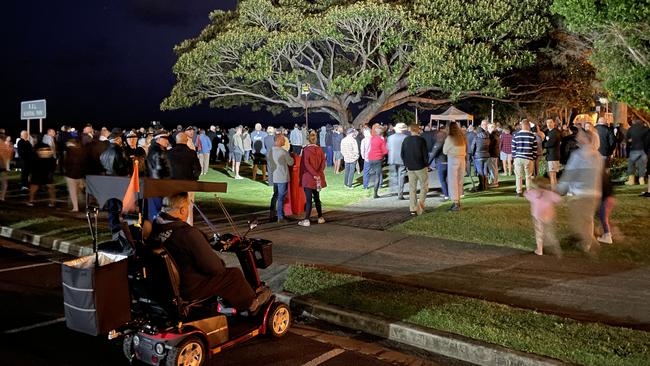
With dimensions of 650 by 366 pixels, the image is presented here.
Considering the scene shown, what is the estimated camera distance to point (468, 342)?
221 inches

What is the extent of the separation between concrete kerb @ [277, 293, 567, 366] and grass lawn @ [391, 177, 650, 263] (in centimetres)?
411

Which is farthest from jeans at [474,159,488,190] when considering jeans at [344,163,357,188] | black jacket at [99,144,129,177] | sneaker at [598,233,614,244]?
black jacket at [99,144,129,177]

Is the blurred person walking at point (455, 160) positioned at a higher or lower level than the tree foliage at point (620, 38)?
lower

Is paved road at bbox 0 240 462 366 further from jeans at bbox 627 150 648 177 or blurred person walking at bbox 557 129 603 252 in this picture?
jeans at bbox 627 150 648 177

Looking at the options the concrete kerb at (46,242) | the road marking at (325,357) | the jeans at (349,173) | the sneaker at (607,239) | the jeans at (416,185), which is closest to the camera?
the road marking at (325,357)

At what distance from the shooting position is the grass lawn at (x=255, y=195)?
14.9m

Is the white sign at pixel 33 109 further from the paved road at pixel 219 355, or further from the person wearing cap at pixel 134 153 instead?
the paved road at pixel 219 355

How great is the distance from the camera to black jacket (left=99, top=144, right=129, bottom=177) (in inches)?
422

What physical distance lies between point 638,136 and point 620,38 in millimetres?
2596

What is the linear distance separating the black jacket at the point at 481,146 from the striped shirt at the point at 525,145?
Answer: 8.33 ft

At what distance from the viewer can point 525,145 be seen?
13625 millimetres

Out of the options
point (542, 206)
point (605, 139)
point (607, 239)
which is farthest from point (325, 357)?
point (605, 139)

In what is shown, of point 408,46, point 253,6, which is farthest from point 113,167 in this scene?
point 408,46

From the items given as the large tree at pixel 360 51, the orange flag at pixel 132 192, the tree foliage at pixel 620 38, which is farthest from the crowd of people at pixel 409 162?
the large tree at pixel 360 51
